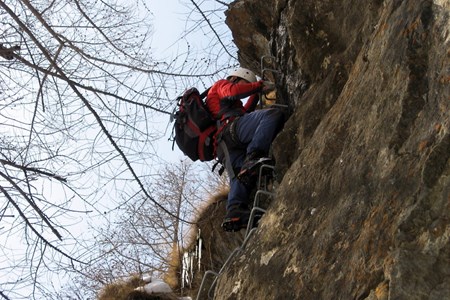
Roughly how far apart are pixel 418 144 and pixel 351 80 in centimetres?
130

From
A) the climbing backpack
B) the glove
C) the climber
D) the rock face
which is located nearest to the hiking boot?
the climber

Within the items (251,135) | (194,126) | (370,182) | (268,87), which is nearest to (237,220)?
(251,135)

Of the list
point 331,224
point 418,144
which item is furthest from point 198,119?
point 418,144

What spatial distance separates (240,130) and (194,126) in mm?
582

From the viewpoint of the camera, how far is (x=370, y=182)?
2910 millimetres

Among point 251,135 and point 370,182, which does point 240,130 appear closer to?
point 251,135

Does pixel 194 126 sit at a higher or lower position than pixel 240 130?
higher

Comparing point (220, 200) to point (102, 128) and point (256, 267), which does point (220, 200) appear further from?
point (256, 267)

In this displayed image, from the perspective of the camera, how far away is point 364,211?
110 inches

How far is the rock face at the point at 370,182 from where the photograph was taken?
7.63ft

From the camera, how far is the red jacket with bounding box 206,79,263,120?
5.61m

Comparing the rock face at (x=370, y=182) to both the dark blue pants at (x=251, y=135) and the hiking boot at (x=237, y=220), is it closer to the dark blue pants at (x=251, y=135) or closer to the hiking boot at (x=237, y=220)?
the dark blue pants at (x=251, y=135)

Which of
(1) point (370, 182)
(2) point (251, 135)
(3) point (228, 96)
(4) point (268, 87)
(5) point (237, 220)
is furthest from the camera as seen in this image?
(4) point (268, 87)

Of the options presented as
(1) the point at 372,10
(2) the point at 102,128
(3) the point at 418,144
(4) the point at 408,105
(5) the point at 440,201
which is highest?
(2) the point at 102,128
